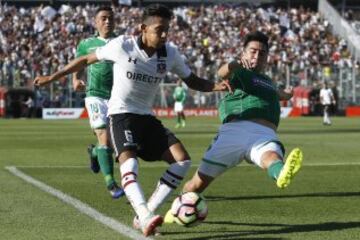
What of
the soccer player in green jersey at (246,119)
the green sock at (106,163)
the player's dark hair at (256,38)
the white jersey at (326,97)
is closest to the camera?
the soccer player in green jersey at (246,119)

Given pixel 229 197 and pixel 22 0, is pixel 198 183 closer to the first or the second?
pixel 229 197

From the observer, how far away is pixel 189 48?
56.4 metres

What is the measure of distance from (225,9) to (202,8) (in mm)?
1724

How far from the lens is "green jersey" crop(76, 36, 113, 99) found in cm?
1259

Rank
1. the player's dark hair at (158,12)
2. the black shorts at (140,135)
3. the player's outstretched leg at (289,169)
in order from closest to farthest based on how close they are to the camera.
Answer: the player's outstretched leg at (289,169) → the player's dark hair at (158,12) → the black shorts at (140,135)

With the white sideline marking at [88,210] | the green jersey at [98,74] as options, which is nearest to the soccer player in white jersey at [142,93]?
the white sideline marking at [88,210]

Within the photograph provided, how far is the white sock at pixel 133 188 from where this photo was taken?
28.2 ft

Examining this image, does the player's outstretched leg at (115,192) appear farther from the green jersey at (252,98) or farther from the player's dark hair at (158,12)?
the player's dark hair at (158,12)

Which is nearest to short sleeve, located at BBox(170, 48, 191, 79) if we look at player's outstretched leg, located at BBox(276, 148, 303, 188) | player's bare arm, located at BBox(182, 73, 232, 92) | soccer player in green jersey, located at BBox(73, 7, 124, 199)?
player's bare arm, located at BBox(182, 73, 232, 92)

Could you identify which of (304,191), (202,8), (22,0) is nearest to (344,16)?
→ (202,8)

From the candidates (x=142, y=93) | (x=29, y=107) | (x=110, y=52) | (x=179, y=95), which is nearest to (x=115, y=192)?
(x=142, y=93)

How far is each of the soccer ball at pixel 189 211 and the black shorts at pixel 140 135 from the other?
22.5 inches

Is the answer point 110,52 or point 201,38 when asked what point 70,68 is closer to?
point 110,52

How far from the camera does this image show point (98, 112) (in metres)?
12.6
